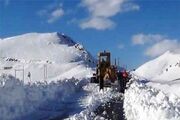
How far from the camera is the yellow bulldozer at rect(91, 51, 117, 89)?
34969mm

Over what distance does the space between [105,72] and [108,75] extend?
0.88 metres

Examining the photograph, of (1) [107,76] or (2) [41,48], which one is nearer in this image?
(1) [107,76]

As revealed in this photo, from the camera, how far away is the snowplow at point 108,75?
1314 inches

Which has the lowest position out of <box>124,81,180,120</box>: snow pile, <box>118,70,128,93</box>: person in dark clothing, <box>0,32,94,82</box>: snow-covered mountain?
<box>124,81,180,120</box>: snow pile

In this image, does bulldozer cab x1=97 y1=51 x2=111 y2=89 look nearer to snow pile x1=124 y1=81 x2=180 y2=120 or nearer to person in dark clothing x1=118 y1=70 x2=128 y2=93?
person in dark clothing x1=118 y1=70 x2=128 y2=93

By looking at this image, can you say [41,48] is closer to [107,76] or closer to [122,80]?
[107,76]

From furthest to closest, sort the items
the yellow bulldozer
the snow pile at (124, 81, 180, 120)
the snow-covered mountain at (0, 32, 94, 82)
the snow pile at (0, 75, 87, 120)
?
the snow-covered mountain at (0, 32, 94, 82) → the yellow bulldozer → the snow pile at (0, 75, 87, 120) → the snow pile at (124, 81, 180, 120)

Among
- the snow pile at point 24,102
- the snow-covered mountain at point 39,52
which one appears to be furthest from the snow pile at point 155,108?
the snow-covered mountain at point 39,52

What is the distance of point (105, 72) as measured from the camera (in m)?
36.0

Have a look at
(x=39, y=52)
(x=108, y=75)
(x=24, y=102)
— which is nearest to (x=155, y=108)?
(x=24, y=102)

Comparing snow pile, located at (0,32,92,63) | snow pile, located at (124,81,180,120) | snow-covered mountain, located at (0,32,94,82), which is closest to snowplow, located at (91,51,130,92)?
snow pile, located at (124,81,180,120)

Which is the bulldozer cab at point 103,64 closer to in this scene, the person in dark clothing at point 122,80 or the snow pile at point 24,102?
the person in dark clothing at point 122,80

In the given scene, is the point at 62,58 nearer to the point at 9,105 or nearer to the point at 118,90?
the point at 118,90

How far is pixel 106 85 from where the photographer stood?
35.1 m
